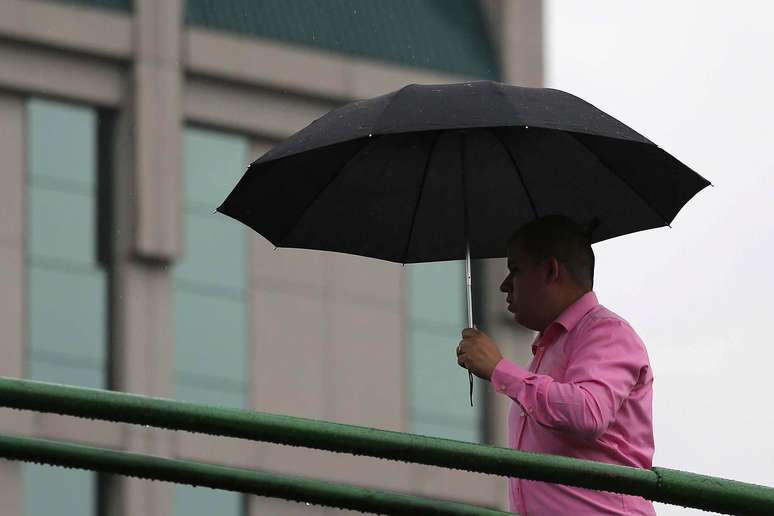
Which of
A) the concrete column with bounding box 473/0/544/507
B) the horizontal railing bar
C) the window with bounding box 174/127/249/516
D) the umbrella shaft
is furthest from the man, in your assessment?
the concrete column with bounding box 473/0/544/507

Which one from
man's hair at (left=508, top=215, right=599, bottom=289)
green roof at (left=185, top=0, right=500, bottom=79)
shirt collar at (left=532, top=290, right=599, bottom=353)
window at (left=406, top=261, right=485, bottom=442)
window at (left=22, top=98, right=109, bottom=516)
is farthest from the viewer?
window at (left=406, top=261, right=485, bottom=442)

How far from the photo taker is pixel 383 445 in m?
4.76

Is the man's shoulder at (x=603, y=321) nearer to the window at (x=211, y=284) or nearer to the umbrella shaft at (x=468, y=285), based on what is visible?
the umbrella shaft at (x=468, y=285)

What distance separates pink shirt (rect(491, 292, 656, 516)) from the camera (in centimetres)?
550

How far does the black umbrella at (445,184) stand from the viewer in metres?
6.38

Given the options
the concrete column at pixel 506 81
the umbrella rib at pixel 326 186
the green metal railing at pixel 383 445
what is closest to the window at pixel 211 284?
the concrete column at pixel 506 81

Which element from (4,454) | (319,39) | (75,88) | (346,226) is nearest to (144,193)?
(75,88)

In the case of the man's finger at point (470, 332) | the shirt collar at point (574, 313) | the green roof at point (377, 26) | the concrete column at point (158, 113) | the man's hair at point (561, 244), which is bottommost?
the man's finger at point (470, 332)

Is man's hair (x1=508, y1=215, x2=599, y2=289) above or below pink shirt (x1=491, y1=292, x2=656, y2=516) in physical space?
above

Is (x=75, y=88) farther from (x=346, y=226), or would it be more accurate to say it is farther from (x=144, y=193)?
(x=346, y=226)

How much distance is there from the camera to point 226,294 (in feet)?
91.7

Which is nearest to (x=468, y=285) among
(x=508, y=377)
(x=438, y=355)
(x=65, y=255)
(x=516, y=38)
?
(x=508, y=377)

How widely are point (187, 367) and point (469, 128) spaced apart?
21129 mm

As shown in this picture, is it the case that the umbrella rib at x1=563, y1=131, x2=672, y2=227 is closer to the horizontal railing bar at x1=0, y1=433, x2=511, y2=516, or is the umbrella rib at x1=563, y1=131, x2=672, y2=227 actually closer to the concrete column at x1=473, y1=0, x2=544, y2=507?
the horizontal railing bar at x1=0, y1=433, x2=511, y2=516
